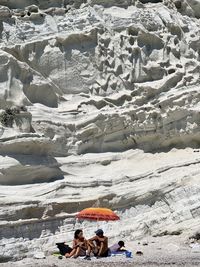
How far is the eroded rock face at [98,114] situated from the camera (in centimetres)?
1697

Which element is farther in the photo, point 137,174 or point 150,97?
point 150,97

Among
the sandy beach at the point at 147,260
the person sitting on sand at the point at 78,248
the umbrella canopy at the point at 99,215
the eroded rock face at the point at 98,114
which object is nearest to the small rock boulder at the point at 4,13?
the eroded rock face at the point at 98,114

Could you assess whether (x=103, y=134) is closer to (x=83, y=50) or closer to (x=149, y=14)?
(x=83, y=50)

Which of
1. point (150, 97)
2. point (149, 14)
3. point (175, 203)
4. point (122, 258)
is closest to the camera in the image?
point (122, 258)

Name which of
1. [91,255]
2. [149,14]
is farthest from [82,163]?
[149,14]

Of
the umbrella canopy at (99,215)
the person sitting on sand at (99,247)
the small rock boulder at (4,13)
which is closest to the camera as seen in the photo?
the person sitting on sand at (99,247)

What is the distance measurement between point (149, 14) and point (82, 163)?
7347mm

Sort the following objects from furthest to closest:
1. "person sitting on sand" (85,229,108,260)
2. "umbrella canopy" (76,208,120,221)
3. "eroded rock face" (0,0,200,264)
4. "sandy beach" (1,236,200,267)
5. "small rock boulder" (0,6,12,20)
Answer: "small rock boulder" (0,6,12,20), "eroded rock face" (0,0,200,264), "umbrella canopy" (76,208,120,221), "person sitting on sand" (85,229,108,260), "sandy beach" (1,236,200,267)

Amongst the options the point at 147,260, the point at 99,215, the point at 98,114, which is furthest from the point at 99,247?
the point at 98,114

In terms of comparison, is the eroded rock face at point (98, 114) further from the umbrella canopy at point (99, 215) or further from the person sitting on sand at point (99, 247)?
the person sitting on sand at point (99, 247)

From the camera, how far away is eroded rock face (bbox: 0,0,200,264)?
17.0 m

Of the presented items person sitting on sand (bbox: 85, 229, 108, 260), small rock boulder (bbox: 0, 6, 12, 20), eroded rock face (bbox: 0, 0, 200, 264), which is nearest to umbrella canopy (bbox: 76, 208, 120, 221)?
person sitting on sand (bbox: 85, 229, 108, 260)

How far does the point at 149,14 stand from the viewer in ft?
74.8

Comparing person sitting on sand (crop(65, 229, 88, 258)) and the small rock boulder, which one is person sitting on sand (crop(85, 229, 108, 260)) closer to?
person sitting on sand (crop(65, 229, 88, 258))
